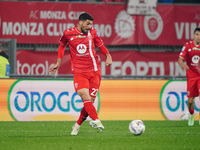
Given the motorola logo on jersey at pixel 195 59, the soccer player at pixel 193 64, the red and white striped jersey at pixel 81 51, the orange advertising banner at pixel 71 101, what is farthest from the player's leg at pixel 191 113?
the red and white striped jersey at pixel 81 51

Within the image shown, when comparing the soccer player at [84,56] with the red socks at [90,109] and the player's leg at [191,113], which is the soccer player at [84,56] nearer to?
the red socks at [90,109]

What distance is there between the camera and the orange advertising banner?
1420 cm

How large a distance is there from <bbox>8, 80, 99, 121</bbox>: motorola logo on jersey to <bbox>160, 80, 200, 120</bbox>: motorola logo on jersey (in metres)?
1.95

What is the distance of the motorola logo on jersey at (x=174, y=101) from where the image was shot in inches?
585

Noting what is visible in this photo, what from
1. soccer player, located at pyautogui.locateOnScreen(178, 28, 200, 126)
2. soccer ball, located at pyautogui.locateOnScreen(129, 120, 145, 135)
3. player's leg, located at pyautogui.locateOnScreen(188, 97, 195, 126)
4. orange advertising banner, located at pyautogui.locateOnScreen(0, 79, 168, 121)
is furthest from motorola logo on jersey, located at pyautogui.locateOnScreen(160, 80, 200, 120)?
soccer ball, located at pyautogui.locateOnScreen(129, 120, 145, 135)

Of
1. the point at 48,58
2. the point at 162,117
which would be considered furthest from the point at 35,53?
the point at 162,117

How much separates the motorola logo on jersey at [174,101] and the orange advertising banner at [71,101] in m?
0.12

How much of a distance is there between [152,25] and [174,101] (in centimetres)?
533

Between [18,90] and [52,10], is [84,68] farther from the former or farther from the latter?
[52,10]

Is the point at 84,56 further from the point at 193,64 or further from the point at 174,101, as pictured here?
the point at 174,101

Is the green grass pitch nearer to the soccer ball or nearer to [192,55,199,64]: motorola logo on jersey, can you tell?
the soccer ball

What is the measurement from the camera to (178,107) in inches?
588

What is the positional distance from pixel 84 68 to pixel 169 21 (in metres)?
10.8

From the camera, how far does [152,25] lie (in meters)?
19.6
